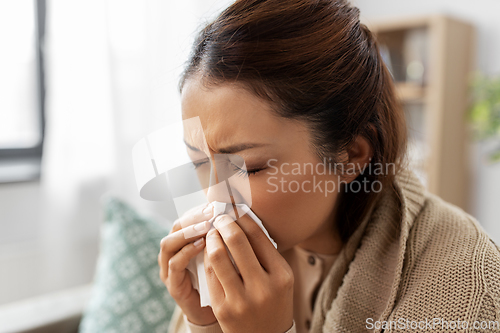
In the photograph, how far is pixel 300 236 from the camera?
0.75 m

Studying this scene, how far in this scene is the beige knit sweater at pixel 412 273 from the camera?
634 mm

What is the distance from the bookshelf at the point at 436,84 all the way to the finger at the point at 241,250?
4.73 ft

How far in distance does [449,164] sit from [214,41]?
1.78 metres

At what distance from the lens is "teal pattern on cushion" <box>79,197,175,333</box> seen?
3.31ft

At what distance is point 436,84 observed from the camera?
196cm

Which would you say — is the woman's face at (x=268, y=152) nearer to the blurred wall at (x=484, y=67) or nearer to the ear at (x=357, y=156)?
the ear at (x=357, y=156)

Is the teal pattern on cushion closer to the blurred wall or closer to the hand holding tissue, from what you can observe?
the hand holding tissue

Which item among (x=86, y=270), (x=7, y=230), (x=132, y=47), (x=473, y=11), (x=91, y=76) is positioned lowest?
(x=86, y=270)

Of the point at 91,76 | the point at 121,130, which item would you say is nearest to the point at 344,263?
the point at 121,130

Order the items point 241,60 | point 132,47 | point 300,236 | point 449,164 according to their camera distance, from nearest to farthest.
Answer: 1. point 241,60
2. point 300,236
3. point 132,47
4. point 449,164

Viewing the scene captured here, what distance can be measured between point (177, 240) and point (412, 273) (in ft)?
1.40

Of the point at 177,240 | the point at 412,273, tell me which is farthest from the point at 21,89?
the point at 412,273

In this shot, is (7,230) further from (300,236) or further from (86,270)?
(300,236)

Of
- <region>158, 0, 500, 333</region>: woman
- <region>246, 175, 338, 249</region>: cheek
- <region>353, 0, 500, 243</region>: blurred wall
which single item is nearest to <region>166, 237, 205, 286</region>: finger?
<region>158, 0, 500, 333</region>: woman
